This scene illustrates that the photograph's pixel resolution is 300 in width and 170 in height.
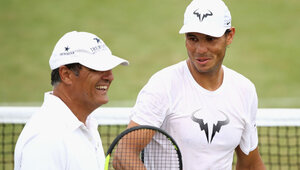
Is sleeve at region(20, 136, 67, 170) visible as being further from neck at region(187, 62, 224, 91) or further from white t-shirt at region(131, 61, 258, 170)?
neck at region(187, 62, 224, 91)

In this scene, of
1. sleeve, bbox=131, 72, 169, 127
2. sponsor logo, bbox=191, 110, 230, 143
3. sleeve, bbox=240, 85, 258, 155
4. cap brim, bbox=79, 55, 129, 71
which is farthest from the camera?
sleeve, bbox=240, 85, 258, 155

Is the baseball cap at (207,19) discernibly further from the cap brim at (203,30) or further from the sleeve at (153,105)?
the sleeve at (153,105)

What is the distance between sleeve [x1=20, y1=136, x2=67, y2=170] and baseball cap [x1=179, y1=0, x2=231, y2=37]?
1.77 metres

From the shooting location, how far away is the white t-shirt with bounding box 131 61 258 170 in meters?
4.99

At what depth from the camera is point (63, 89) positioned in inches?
172

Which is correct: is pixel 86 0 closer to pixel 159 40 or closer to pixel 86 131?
pixel 159 40

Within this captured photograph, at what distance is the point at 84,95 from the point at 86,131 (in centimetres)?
27

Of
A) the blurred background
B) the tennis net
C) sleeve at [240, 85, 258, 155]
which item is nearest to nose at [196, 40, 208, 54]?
sleeve at [240, 85, 258, 155]

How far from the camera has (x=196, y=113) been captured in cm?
509

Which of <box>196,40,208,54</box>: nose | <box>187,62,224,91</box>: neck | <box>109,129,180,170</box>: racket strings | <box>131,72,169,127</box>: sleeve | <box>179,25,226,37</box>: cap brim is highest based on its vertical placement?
<box>179,25,226,37</box>: cap brim

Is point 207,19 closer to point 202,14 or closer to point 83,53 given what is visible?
point 202,14

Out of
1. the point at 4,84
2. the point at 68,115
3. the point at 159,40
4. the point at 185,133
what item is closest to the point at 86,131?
the point at 68,115

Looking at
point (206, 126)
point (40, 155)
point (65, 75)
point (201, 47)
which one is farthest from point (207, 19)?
point (40, 155)

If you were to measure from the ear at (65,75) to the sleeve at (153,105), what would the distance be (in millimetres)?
850
